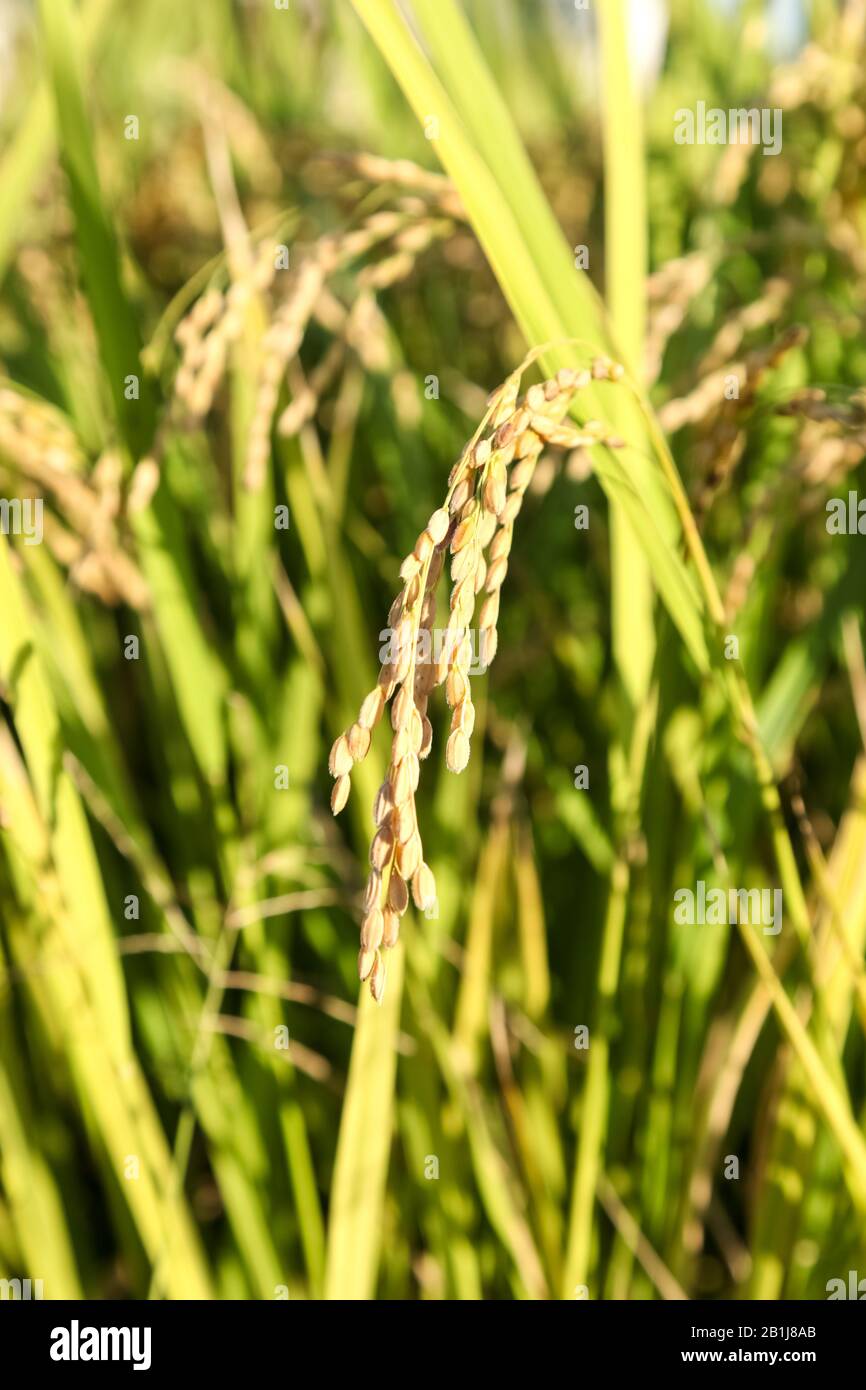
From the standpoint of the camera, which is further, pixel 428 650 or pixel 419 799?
pixel 419 799

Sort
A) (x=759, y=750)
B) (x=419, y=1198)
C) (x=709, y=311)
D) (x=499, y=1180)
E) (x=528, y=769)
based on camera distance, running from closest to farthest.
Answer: (x=759, y=750)
(x=499, y=1180)
(x=419, y=1198)
(x=709, y=311)
(x=528, y=769)

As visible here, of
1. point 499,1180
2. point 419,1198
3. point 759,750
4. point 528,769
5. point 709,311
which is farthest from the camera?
point 528,769

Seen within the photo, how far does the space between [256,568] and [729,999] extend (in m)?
0.68

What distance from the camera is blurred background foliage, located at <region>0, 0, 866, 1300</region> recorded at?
33.0 inches

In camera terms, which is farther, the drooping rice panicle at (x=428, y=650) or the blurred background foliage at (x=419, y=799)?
the blurred background foliage at (x=419, y=799)

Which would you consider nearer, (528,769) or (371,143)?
(528,769)

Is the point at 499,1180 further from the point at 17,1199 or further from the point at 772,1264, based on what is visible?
the point at 17,1199

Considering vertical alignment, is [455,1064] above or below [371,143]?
below

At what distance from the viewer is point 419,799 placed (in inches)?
45.5

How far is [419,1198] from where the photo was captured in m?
1.01

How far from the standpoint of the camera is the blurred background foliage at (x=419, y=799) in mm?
838

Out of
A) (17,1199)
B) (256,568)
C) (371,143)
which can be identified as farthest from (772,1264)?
(371,143)

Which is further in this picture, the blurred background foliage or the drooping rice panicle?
the blurred background foliage
